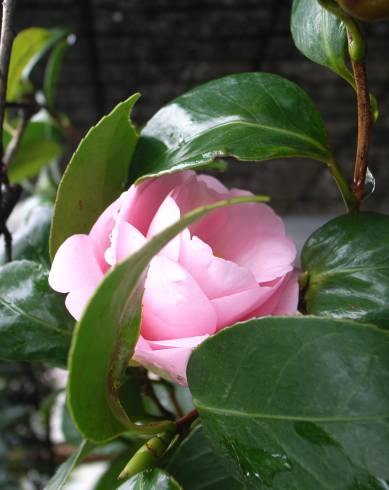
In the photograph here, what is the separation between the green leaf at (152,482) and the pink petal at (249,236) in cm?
11

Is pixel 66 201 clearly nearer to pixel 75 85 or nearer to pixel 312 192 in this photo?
pixel 75 85

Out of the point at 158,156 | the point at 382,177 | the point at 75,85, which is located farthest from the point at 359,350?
the point at 382,177

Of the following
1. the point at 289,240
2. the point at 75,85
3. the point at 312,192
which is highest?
the point at 289,240

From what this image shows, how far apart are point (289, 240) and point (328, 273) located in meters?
0.03

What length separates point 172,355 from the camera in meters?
0.26

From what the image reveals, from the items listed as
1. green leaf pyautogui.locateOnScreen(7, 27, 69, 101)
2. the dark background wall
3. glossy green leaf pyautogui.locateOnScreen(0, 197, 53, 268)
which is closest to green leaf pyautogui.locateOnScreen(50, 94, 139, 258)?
glossy green leaf pyautogui.locateOnScreen(0, 197, 53, 268)

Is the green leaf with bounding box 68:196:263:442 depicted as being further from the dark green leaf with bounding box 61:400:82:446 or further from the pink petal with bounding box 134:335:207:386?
the dark green leaf with bounding box 61:400:82:446

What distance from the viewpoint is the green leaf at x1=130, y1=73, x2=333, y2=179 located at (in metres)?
0.30

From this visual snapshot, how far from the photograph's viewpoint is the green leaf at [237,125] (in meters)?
0.30

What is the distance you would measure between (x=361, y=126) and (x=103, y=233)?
14 cm

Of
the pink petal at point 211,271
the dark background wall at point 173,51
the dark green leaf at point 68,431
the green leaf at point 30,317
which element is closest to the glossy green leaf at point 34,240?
the green leaf at point 30,317

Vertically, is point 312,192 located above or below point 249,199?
below

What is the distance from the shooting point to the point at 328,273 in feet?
0.98

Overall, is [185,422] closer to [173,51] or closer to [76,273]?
[76,273]
